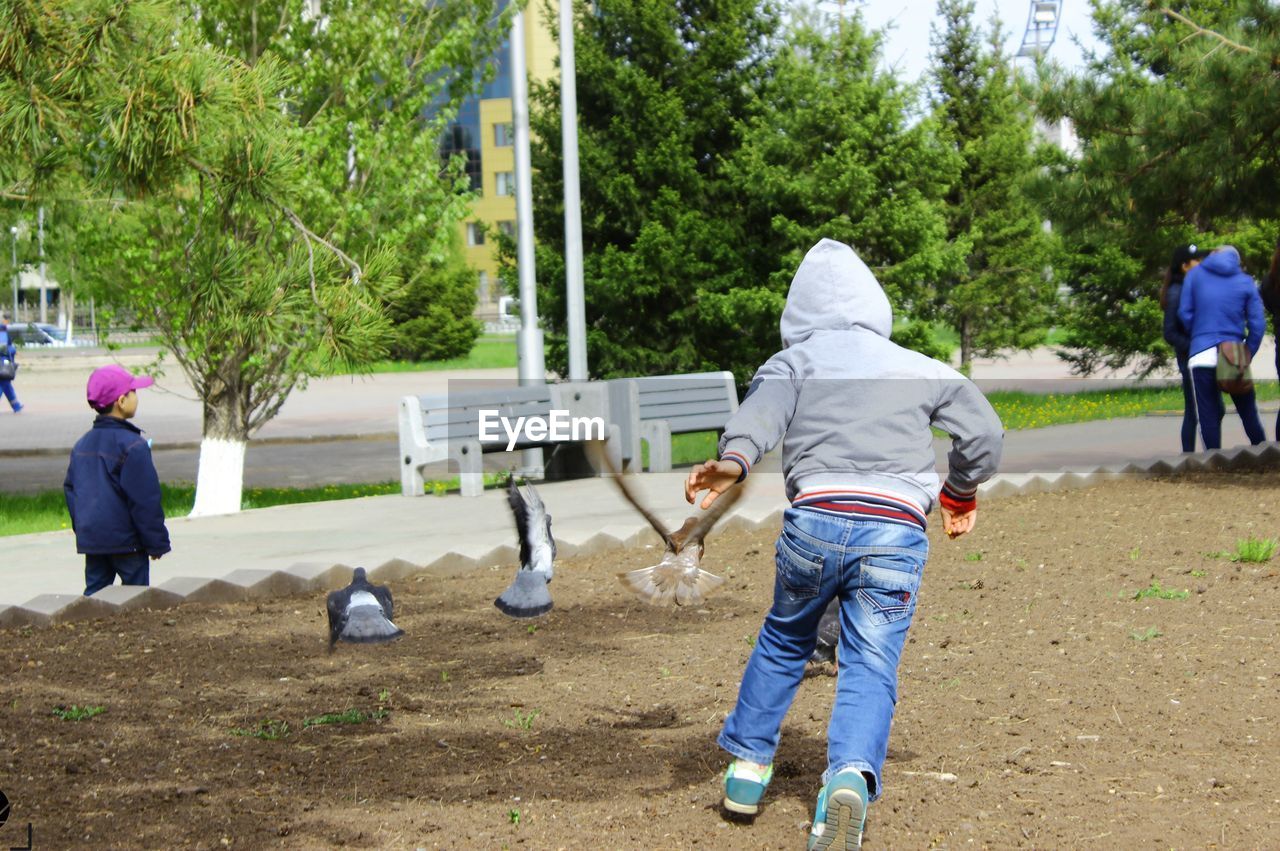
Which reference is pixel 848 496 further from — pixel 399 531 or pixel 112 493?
pixel 399 531

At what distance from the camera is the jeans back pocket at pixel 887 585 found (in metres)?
3.72

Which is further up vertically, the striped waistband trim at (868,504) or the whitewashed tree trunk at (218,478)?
the striped waistband trim at (868,504)

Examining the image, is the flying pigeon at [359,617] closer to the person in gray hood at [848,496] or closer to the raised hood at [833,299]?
the person in gray hood at [848,496]

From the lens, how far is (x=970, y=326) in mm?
28438

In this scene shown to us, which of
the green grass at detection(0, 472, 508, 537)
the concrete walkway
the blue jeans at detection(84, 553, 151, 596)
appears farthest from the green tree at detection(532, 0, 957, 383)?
the blue jeans at detection(84, 553, 151, 596)

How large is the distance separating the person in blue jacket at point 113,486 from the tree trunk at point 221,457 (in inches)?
176

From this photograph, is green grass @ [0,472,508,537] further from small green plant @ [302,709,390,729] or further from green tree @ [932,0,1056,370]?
green tree @ [932,0,1056,370]

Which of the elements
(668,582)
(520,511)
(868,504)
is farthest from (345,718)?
(868,504)

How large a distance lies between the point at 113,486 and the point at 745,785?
153 inches

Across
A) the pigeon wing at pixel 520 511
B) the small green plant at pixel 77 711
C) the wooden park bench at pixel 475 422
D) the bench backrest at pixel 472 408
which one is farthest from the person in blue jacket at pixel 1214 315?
the small green plant at pixel 77 711

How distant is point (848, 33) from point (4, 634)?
49.3ft

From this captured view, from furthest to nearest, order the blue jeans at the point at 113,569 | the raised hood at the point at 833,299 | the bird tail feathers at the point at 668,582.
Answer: the blue jeans at the point at 113,569 → the bird tail feathers at the point at 668,582 → the raised hood at the point at 833,299

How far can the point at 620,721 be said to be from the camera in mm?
4965

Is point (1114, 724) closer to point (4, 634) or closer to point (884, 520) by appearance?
point (884, 520)
